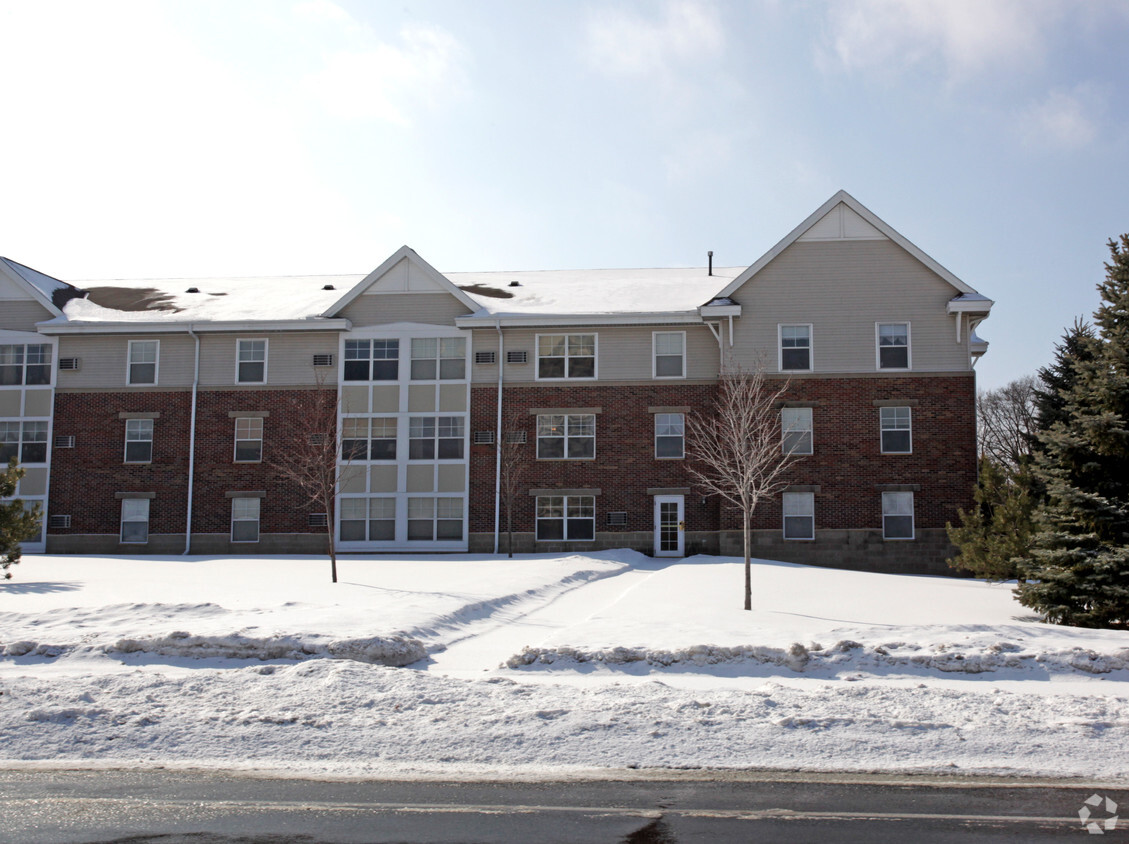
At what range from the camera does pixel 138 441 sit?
3097 centimetres

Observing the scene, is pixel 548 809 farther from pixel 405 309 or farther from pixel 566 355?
pixel 405 309

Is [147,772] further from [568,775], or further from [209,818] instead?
[568,775]

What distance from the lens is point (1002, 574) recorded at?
711 inches

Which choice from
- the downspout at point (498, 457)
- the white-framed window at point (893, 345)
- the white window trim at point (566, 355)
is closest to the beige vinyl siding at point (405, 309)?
the downspout at point (498, 457)

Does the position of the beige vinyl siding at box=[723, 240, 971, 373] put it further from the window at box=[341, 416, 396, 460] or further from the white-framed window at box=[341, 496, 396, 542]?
the white-framed window at box=[341, 496, 396, 542]

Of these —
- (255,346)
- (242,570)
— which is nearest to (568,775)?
(242,570)

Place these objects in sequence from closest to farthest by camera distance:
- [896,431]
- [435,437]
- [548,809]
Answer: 1. [548,809]
2. [896,431]
3. [435,437]

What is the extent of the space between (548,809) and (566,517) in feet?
77.6

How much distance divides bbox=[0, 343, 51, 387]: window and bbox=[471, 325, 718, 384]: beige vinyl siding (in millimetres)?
14570

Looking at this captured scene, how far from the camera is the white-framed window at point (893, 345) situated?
28.6m

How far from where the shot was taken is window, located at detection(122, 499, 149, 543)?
101 feet

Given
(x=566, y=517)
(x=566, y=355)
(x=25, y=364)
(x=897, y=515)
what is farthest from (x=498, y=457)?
(x=25, y=364)

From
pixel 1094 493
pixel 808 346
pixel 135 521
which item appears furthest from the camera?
pixel 135 521

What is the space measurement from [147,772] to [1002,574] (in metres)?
16.0
